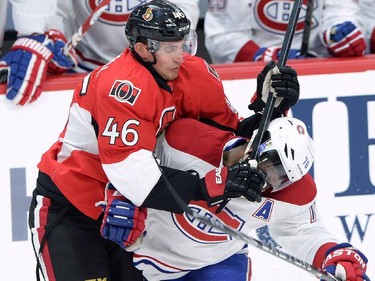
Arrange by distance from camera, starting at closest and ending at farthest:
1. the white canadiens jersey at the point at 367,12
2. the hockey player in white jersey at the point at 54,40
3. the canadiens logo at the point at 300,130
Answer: the canadiens logo at the point at 300,130, the hockey player in white jersey at the point at 54,40, the white canadiens jersey at the point at 367,12

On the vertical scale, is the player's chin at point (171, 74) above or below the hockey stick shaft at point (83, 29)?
above

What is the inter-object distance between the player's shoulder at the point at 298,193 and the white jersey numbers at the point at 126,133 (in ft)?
1.50

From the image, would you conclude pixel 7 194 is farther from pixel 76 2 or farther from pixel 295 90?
pixel 295 90

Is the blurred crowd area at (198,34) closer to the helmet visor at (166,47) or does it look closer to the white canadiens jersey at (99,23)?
the white canadiens jersey at (99,23)

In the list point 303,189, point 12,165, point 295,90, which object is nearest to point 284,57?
point 295,90

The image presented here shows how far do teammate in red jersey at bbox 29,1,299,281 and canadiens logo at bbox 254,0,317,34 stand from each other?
1.10m

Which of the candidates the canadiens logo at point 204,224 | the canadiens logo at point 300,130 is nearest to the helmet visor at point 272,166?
the canadiens logo at point 300,130

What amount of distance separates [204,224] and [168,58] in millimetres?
518

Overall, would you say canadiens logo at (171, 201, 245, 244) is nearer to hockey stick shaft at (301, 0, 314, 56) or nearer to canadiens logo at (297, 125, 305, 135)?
canadiens logo at (297, 125, 305, 135)

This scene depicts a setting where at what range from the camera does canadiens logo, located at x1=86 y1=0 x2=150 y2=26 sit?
4859 millimetres

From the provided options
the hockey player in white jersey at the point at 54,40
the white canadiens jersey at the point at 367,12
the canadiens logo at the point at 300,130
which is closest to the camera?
the canadiens logo at the point at 300,130

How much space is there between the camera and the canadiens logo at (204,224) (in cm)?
378

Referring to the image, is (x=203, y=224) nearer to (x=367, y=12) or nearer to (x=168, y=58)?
Answer: (x=168, y=58)

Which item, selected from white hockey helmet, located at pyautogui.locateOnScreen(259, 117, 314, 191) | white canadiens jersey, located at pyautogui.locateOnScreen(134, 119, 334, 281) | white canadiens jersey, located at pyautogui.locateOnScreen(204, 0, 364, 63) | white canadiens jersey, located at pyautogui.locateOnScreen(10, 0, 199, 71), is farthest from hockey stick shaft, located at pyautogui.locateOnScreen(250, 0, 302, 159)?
white canadiens jersey, located at pyautogui.locateOnScreen(204, 0, 364, 63)
